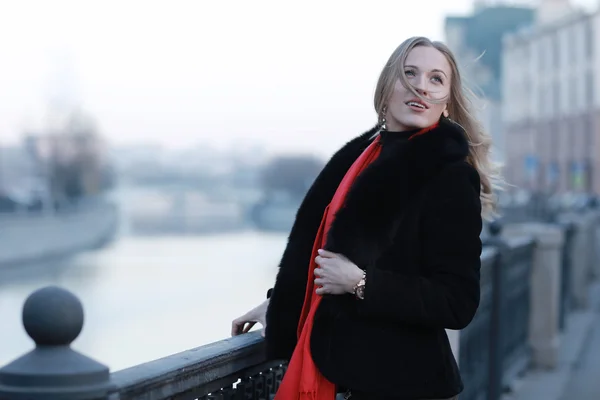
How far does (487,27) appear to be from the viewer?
93062mm

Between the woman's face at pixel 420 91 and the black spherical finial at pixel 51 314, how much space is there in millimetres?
1227

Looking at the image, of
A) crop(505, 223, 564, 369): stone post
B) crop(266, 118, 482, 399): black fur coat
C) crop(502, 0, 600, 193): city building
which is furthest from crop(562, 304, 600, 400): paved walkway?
crop(502, 0, 600, 193): city building

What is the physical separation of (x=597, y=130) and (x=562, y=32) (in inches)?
437

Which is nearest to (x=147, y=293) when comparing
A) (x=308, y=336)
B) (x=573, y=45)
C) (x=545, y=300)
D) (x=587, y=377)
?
(x=573, y=45)

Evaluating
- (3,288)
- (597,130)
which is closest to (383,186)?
(3,288)

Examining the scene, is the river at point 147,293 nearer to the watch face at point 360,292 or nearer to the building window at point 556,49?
the watch face at point 360,292

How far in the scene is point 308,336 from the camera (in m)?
2.71

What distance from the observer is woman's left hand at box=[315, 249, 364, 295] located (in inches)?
104

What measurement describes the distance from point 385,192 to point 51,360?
3.59ft

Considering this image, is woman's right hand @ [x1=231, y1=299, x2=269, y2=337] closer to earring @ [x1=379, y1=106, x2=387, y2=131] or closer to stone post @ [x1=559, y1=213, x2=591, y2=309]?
earring @ [x1=379, y1=106, x2=387, y2=131]

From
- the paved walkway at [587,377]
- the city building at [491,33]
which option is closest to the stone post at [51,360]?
the paved walkway at [587,377]

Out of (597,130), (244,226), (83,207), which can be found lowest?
(244,226)

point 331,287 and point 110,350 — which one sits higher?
point 331,287

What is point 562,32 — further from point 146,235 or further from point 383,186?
point 383,186
